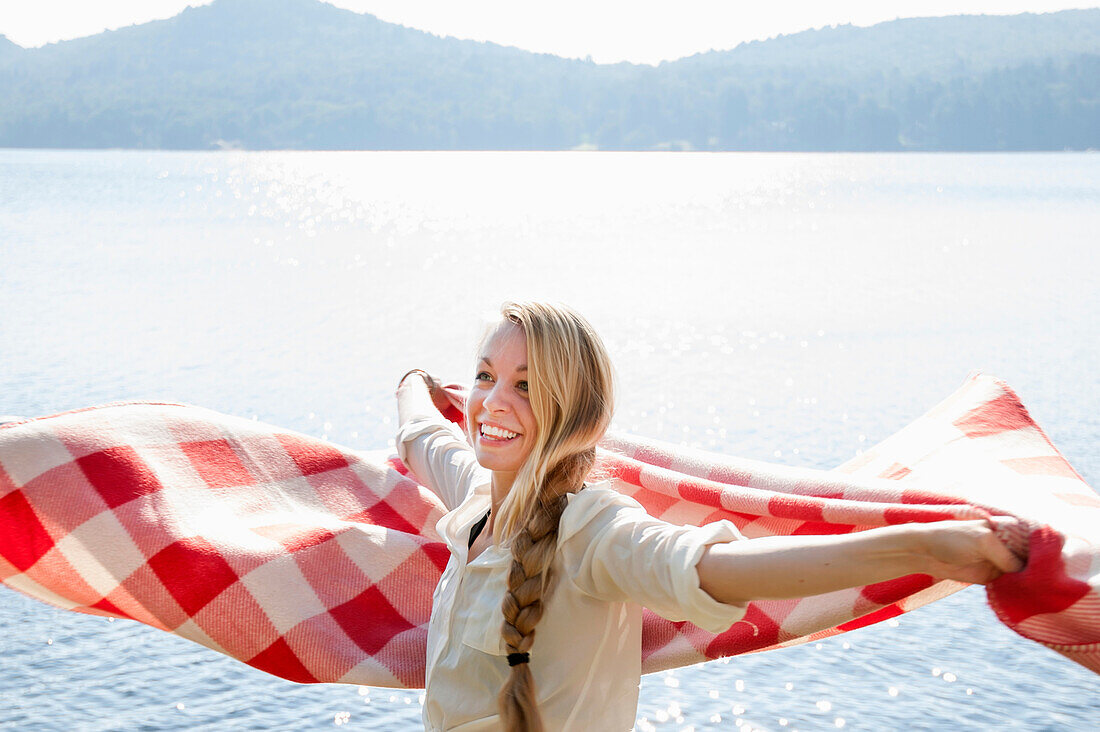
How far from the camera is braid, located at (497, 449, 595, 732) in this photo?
1.83 meters

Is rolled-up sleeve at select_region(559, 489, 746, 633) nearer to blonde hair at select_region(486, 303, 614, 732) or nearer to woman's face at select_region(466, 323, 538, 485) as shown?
blonde hair at select_region(486, 303, 614, 732)

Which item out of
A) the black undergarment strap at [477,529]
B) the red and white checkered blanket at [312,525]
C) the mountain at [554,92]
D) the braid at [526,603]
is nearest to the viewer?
the braid at [526,603]

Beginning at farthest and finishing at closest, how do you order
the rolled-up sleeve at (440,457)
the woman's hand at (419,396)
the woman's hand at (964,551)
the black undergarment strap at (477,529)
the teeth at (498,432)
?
the woman's hand at (419,396) < the rolled-up sleeve at (440,457) < the black undergarment strap at (477,529) < the teeth at (498,432) < the woman's hand at (964,551)

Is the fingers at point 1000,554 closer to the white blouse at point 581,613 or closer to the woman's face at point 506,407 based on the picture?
the white blouse at point 581,613

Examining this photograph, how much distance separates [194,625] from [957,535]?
5.60 feet

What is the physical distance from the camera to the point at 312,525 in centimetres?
266

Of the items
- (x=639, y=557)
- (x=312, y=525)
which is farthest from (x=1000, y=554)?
(x=312, y=525)

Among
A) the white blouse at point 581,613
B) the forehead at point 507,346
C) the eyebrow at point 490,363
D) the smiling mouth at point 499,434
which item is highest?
the forehead at point 507,346

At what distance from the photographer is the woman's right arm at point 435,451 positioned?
2.52 meters

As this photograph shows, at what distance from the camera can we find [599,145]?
116062 mm

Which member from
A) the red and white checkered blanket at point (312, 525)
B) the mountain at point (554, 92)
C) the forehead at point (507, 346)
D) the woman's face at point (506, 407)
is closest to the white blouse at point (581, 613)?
the woman's face at point (506, 407)

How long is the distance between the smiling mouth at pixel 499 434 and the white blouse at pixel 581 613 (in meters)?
0.17

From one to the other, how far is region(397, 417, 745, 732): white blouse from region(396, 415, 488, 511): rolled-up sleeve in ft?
1.10

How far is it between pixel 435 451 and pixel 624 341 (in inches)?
431
